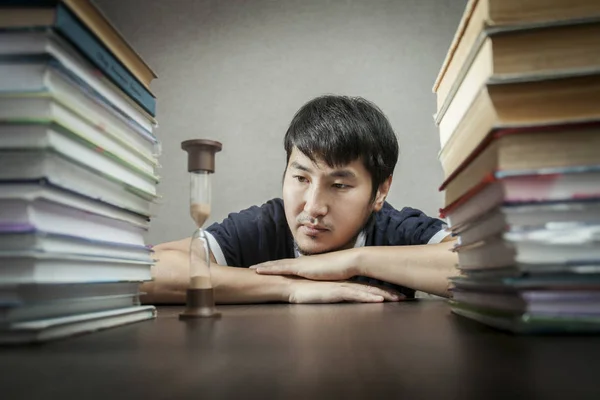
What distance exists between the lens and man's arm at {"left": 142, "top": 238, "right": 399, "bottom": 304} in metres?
1.11

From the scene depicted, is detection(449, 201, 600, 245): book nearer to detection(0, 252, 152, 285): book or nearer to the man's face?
detection(0, 252, 152, 285): book

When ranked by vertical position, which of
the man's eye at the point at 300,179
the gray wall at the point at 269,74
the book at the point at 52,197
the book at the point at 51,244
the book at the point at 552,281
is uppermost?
the gray wall at the point at 269,74

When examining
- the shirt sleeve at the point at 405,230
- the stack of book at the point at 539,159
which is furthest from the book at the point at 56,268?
the shirt sleeve at the point at 405,230

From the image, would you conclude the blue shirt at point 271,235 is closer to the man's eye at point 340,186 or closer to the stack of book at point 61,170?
the man's eye at point 340,186

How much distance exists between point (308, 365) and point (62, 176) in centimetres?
26

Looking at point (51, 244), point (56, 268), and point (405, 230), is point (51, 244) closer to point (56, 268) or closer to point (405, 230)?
point (56, 268)

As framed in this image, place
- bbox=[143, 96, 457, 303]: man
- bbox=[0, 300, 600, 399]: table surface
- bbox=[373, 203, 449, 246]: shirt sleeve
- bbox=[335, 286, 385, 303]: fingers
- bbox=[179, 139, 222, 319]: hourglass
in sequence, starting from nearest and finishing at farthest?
bbox=[0, 300, 600, 399]: table surface → bbox=[179, 139, 222, 319]: hourglass → bbox=[335, 286, 385, 303]: fingers → bbox=[143, 96, 457, 303]: man → bbox=[373, 203, 449, 246]: shirt sleeve

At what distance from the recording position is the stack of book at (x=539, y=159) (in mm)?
384

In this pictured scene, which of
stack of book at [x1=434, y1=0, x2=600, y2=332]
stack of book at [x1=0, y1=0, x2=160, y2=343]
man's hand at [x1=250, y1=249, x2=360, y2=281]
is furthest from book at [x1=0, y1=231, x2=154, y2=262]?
man's hand at [x1=250, y1=249, x2=360, y2=281]

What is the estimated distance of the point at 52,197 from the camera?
0.39m

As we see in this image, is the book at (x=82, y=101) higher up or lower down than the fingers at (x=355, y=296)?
higher up

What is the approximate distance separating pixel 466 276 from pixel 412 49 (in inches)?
88.7

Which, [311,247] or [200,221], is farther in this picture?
[311,247]

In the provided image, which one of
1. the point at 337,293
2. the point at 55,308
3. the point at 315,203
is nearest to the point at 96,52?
the point at 55,308
